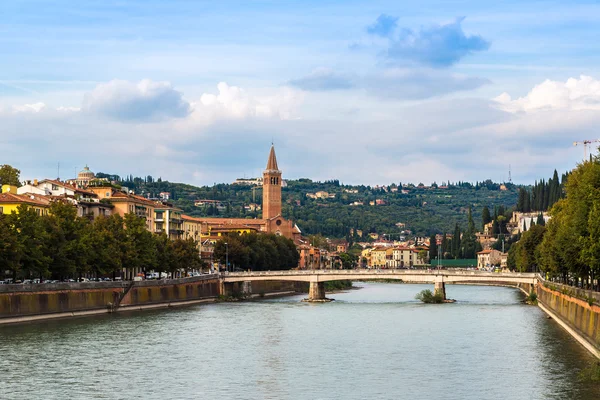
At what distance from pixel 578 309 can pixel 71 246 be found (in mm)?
35408

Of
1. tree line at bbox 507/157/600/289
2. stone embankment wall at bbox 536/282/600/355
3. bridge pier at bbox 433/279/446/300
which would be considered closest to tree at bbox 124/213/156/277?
bridge pier at bbox 433/279/446/300

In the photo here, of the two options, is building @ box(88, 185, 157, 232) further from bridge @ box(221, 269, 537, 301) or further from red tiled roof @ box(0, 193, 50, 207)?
red tiled roof @ box(0, 193, 50, 207)

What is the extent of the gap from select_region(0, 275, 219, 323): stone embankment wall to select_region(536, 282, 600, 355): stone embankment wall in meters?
32.4

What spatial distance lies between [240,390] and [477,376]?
10355 mm

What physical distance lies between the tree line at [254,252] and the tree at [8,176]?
86.9ft

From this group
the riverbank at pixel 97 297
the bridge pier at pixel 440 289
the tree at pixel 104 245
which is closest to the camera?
the riverbank at pixel 97 297

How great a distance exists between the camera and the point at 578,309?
58.8m

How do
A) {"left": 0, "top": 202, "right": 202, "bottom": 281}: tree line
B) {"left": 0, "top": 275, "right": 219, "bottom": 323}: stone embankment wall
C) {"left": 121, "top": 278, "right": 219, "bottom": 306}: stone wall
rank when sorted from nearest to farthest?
{"left": 0, "top": 275, "right": 219, "bottom": 323}: stone embankment wall, {"left": 0, "top": 202, "right": 202, "bottom": 281}: tree line, {"left": 121, "top": 278, "right": 219, "bottom": 306}: stone wall

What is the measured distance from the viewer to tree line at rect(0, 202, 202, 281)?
6891 centimetres

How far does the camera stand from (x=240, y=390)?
1629 inches

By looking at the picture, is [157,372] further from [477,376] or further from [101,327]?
[101,327]

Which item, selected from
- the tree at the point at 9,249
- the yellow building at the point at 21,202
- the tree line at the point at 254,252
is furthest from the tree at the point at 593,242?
the tree line at the point at 254,252

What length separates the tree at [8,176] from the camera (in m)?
108

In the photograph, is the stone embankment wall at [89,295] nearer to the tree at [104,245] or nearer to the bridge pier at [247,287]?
the tree at [104,245]
